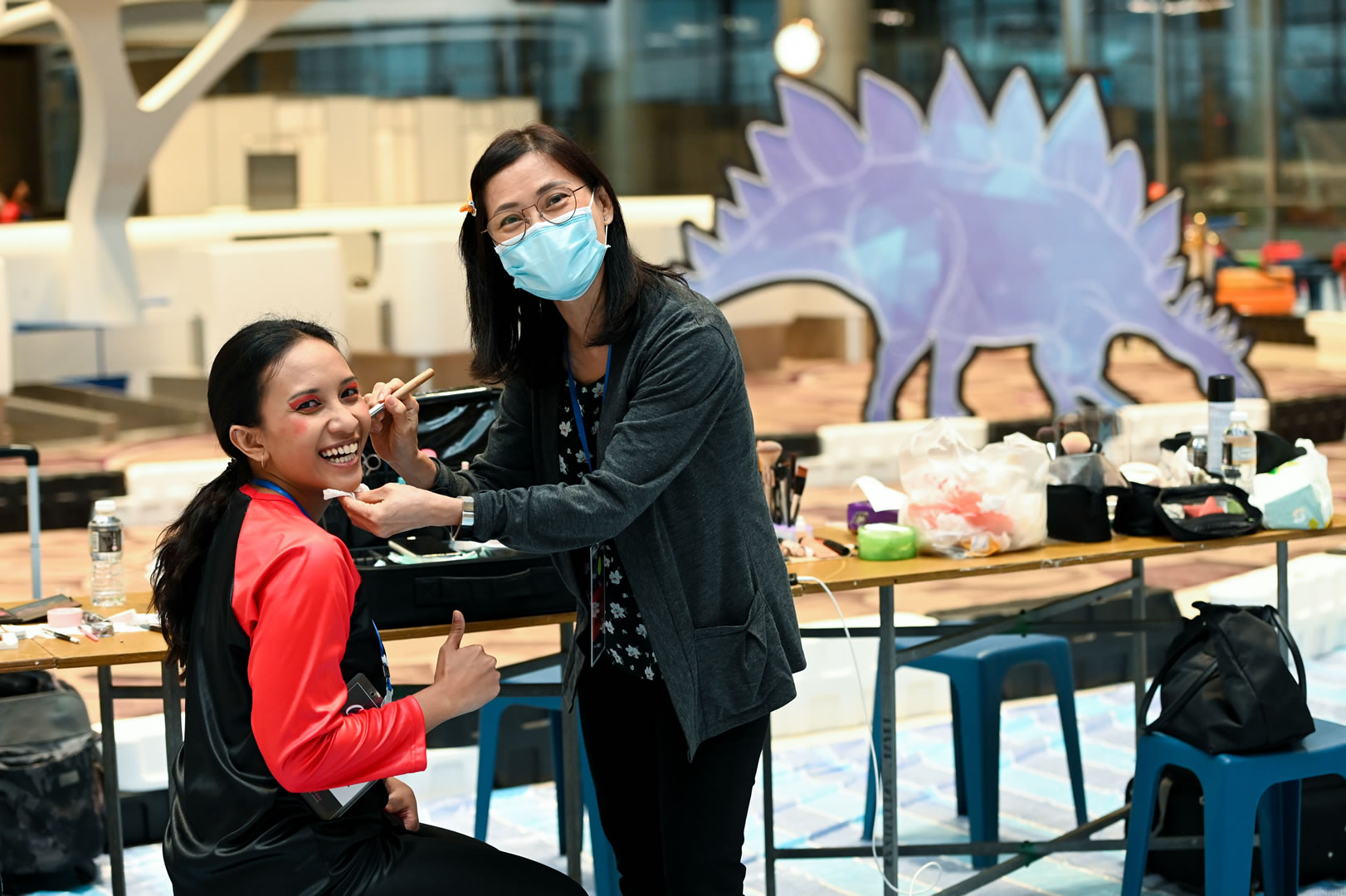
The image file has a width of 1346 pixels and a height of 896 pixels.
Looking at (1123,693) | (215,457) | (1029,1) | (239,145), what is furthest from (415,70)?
(1123,693)

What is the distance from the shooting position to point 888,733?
279 centimetres

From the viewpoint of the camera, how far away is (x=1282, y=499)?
9.89 ft

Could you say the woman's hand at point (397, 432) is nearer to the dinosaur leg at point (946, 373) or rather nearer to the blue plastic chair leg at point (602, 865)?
the blue plastic chair leg at point (602, 865)

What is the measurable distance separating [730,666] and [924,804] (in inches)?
74.4

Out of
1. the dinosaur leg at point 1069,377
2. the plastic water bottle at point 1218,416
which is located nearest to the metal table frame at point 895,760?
the plastic water bottle at point 1218,416

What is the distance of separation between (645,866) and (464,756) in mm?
1704

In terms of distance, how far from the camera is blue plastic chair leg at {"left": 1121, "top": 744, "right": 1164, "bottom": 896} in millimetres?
2789

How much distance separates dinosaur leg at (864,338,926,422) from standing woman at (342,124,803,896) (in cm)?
548

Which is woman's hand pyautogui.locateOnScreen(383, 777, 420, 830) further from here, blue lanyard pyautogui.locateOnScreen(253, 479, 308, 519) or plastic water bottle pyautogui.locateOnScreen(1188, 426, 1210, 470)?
plastic water bottle pyautogui.locateOnScreen(1188, 426, 1210, 470)

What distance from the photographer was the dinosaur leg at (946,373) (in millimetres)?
7492

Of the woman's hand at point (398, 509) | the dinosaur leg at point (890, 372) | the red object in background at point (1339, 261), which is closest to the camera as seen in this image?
the woman's hand at point (398, 509)

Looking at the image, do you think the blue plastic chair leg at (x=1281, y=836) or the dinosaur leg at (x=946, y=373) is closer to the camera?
the blue plastic chair leg at (x=1281, y=836)

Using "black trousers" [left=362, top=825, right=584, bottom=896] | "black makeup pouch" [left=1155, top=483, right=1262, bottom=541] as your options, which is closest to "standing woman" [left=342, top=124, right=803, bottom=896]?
"black trousers" [left=362, top=825, right=584, bottom=896]

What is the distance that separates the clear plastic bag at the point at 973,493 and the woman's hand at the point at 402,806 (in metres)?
1.18
